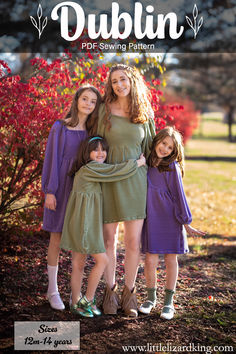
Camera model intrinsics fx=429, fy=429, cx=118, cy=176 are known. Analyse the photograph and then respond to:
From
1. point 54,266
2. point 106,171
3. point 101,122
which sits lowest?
point 54,266

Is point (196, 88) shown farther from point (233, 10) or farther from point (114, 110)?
point (114, 110)

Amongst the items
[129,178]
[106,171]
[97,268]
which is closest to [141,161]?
[129,178]

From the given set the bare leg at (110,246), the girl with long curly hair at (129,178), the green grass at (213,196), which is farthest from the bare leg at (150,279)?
the green grass at (213,196)

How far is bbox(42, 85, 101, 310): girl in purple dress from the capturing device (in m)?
3.65

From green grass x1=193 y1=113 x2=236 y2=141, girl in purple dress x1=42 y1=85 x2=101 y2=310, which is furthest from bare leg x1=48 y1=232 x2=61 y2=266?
green grass x1=193 y1=113 x2=236 y2=141

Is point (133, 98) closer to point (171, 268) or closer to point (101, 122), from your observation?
point (101, 122)

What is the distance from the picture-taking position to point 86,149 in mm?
3566

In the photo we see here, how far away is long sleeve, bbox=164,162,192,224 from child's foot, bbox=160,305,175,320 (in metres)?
0.76

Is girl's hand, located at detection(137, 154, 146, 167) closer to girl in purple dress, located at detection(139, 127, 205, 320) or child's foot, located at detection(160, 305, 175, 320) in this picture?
girl in purple dress, located at detection(139, 127, 205, 320)

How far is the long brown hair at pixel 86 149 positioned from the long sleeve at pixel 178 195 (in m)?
0.61

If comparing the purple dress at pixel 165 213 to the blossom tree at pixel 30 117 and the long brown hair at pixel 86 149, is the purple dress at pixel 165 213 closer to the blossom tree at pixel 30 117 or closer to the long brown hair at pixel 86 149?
the long brown hair at pixel 86 149

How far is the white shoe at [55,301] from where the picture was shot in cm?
373

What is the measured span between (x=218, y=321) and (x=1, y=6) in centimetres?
560

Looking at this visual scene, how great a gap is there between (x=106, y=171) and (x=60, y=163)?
443 mm
